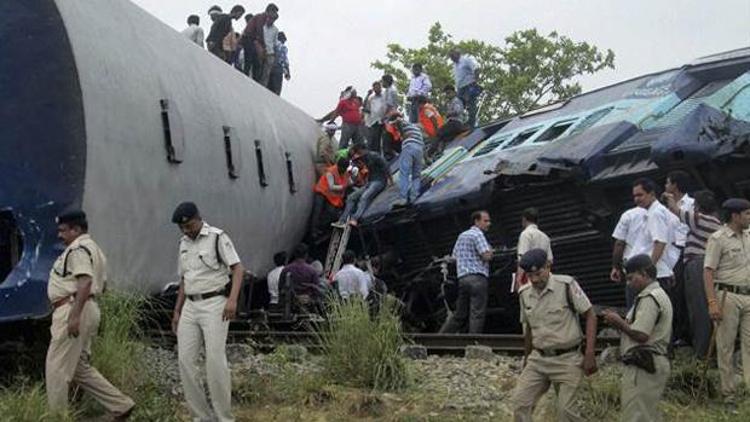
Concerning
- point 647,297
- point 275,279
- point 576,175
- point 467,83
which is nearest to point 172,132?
point 275,279

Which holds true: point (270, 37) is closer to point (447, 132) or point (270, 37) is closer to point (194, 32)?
point (194, 32)

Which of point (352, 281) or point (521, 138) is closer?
point (352, 281)

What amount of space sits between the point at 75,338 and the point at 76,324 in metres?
0.14

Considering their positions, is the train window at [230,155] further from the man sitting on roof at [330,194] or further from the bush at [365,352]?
the bush at [365,352]

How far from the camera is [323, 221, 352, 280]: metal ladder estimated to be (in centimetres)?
1288

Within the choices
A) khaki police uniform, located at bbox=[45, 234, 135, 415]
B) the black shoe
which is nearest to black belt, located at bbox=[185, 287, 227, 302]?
khaki police uniform, located at bbox=[45, 234, 135, 415]

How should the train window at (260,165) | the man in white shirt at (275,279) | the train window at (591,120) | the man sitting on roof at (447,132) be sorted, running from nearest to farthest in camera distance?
the train window at (591,120) → the man in white shirt at (275,279) → the train window at (260,165) → the man sitting on roof at (447,132)

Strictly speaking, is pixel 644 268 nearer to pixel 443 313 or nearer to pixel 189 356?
pixel 189 356

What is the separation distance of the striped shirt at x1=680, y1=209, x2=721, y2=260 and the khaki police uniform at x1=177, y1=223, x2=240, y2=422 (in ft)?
12.3

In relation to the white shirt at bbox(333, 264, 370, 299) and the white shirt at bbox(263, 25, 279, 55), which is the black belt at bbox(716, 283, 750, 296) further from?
the white shirt at bbox(263, 25, 279, 55)

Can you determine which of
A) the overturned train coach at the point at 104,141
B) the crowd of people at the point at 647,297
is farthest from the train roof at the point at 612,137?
the overturned train coach at the point at 104,141

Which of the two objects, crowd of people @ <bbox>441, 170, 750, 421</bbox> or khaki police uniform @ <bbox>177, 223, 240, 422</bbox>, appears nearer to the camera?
crowd of people @ <bbox>441, 170, 750, 421</bbox>

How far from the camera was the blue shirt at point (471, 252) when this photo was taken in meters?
10.2

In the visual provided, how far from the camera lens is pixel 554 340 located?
6176 millimetres
